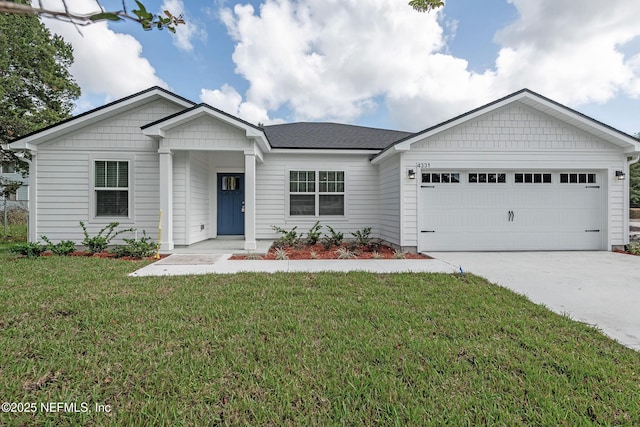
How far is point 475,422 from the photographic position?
1879 mm

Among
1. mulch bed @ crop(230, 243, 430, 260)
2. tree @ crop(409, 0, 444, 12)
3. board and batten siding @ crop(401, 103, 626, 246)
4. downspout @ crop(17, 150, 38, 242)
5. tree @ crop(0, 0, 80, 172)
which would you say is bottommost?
mulch bed @ crop(230, 243, 430, 260)

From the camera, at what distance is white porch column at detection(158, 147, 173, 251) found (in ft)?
25.5

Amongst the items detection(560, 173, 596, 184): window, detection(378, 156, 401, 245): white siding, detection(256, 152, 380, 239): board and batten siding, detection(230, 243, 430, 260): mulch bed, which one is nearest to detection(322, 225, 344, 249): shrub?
detection(230, 243, 430, 260): mulch bed

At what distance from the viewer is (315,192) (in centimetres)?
983

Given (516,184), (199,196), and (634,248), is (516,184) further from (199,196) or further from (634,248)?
(199,196)

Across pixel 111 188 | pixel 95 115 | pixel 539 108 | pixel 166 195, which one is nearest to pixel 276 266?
pixel 166 195

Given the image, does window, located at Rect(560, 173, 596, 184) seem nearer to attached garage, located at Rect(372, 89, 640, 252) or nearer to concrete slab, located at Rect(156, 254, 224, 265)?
attached garage, located at Rect(372, 89, 640, 252)

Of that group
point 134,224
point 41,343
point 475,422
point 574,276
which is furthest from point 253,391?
point 134,224

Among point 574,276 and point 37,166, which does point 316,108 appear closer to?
point 37,166

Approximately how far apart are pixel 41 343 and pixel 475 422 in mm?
3633

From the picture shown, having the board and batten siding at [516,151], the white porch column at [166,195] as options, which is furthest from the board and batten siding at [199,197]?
the board and batten siding at [516,151]

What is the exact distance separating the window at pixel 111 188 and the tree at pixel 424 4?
8.17m

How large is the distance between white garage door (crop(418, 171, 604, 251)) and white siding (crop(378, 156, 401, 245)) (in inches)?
27.1

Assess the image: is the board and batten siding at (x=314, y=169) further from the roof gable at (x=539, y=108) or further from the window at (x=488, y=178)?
the window at (x=488, y=178)
